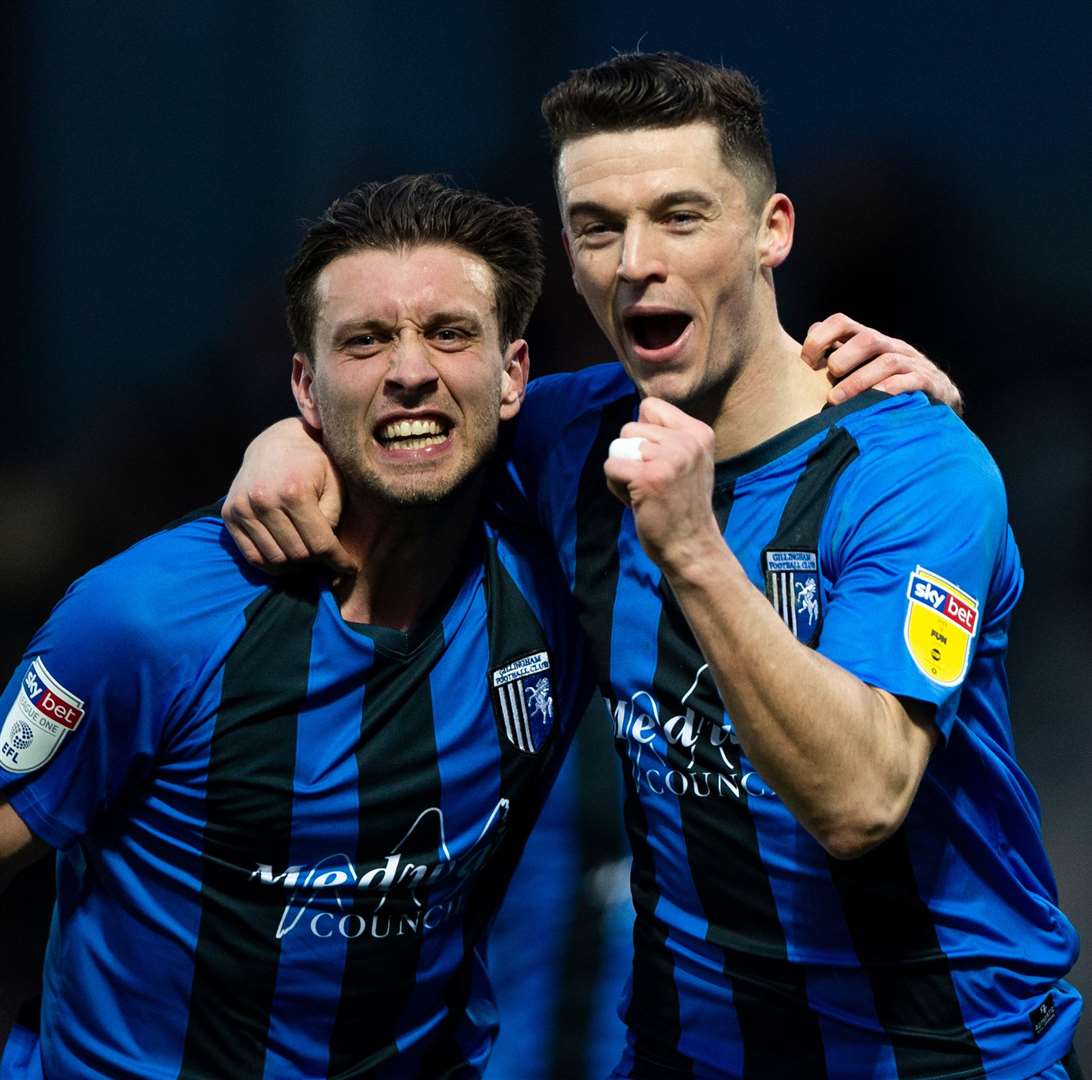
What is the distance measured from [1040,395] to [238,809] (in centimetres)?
236

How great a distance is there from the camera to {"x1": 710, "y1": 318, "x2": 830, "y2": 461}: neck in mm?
2412

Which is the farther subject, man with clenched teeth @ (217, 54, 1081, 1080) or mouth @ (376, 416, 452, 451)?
mouth @ (376, 416, 452, 451)

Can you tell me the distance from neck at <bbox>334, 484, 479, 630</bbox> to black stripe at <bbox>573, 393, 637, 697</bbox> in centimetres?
20

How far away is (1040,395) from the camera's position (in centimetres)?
399

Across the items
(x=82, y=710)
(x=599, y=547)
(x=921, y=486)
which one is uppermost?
(x=921, y=486)

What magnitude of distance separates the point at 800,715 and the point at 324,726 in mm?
868

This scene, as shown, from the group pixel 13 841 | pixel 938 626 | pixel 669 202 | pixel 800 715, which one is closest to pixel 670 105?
pixel 669 202

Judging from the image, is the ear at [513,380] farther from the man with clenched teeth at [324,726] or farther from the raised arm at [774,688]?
the raised arm at [774,688]

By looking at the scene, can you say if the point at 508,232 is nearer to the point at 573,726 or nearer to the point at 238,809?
the point at 573,726

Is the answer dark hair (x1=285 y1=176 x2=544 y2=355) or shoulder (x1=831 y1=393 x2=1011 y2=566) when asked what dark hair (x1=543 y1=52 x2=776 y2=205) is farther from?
shoulder (x1=831 y1=393 x2=1011 y2=566)

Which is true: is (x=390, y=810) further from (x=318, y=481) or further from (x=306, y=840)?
(x=318, y=481)

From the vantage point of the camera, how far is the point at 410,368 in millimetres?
2471

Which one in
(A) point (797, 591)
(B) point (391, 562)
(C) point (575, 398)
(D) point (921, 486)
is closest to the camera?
(D) point (921, 486)

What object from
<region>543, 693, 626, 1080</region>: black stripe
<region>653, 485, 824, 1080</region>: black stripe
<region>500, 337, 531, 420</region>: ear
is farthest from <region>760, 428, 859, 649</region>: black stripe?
<region>543, 693, 626, 1080</region>: black stripe
